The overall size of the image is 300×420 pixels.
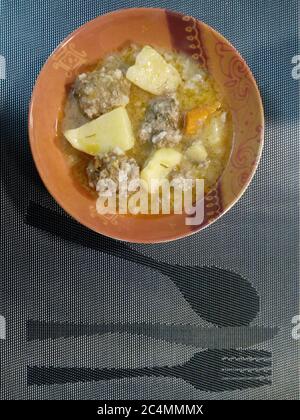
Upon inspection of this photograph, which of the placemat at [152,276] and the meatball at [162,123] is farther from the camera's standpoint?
the placemat at [152,276]

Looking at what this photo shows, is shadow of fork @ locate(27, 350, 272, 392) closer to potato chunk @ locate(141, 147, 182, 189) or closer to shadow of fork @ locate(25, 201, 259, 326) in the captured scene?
shadow of fork @ locate(25, 201, 259, 326)

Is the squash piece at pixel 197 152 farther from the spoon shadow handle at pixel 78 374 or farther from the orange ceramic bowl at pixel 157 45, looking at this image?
the spoon shadow handle at pixel 78 374

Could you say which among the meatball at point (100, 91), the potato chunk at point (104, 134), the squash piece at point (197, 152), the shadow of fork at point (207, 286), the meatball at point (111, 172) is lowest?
the shadow of fork at point (207, 286)

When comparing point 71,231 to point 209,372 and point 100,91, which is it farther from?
point 209,372

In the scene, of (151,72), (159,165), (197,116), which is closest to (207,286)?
(159,165)

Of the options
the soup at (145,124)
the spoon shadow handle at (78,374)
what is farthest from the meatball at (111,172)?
the spoon shadow handle at (78,374)

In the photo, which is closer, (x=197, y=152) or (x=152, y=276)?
(x=197, y=152)
